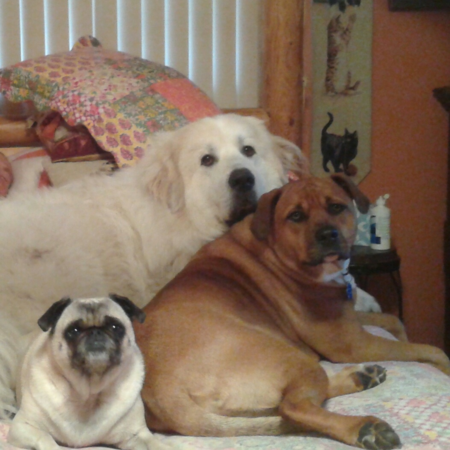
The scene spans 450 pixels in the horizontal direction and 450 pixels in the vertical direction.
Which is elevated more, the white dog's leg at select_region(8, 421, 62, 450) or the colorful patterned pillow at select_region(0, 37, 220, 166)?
the colorful patterned pillow at select_region(0, 37, 220, 166)

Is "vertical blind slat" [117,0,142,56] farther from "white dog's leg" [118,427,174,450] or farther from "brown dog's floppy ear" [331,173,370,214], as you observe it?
"white dog's leg" [118,427,174,450]

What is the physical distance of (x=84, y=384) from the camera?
1.09 metres

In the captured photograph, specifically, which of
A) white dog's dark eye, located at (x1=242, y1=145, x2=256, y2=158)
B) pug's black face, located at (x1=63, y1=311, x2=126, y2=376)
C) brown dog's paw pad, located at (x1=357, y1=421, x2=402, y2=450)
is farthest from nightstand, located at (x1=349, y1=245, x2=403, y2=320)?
pug's black face, located at (x1=63, y1=311, x2=126, y2=376)

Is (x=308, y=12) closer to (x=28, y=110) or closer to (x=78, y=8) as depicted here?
(x=78, y=8)

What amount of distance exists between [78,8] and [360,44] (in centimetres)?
139

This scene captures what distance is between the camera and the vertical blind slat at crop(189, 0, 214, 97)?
2830 mm

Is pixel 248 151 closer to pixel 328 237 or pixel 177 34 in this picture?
pixel 328 237

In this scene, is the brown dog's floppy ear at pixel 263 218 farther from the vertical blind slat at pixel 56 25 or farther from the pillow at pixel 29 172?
the vertical blind slat at pixel 56 25

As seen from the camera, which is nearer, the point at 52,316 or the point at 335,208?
the point at 52,316

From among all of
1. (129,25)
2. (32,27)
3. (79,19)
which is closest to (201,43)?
(129,25)

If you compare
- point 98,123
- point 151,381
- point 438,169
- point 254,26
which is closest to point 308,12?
point 254,26

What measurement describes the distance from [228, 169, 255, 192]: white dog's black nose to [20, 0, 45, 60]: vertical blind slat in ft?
4.99

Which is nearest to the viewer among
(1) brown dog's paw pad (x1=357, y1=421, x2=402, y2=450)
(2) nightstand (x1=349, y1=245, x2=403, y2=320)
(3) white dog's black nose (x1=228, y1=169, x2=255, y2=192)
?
(1) brown dog's paw pad (x1=357, y1=421, x2=402, y2=450)

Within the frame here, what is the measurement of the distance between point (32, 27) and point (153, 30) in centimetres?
57
